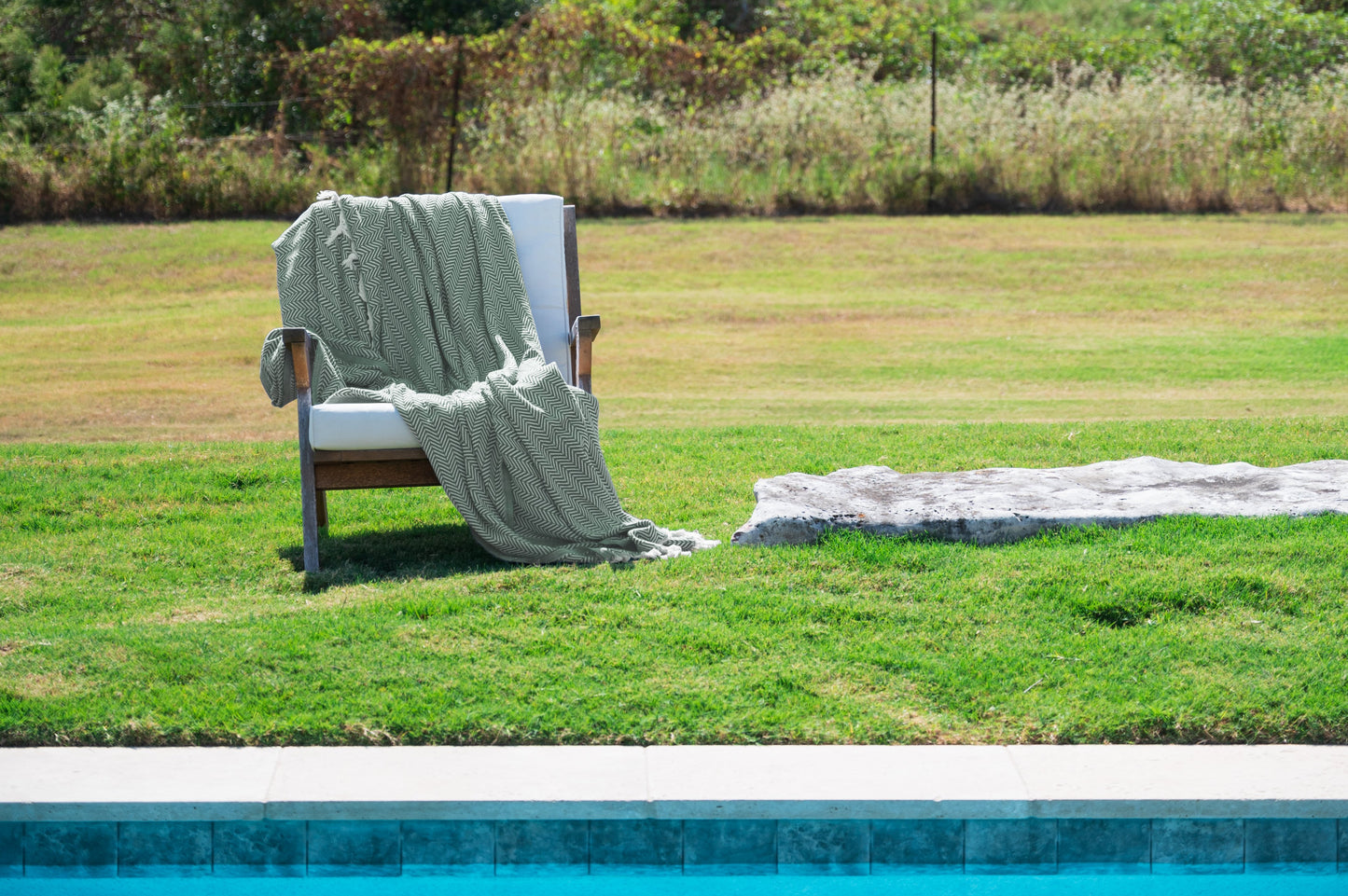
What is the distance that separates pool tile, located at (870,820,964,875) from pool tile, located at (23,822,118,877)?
4.25 feet

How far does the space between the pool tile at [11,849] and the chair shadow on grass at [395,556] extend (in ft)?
4.81

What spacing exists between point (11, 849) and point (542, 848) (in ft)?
2.96

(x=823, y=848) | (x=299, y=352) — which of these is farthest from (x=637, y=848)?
(x=299, y=352)

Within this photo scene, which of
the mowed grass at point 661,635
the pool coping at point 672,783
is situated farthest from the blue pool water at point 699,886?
the mowed grass at point 661,635

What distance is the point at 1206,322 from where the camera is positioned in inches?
365

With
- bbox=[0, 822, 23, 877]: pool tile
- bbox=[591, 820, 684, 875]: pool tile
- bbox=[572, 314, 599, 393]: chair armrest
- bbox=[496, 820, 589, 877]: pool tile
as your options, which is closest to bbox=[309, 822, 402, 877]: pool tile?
bbox=[496, 820, 589, 877]: pool tile

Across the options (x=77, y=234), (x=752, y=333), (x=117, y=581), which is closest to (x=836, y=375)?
(x=752, y=333)

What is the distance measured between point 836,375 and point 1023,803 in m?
5.66

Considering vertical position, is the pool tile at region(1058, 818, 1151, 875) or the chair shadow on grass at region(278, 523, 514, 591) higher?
the chair shadow on grass at region(278, 523, 514, 591)

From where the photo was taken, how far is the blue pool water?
2.38 meters

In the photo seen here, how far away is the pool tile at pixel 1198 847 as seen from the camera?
238cm

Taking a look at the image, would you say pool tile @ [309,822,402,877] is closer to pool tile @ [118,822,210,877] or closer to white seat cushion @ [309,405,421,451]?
pool tile @ [118,822,210,877]

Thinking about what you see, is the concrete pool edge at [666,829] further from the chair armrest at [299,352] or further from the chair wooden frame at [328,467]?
the chair armrest at [299,352]

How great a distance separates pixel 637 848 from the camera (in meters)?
2.38
